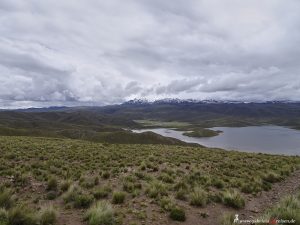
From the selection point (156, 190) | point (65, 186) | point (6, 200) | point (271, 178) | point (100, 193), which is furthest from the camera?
point (271, 178)

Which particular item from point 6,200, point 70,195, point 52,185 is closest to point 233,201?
point 70,195

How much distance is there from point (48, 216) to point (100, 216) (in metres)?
1.67

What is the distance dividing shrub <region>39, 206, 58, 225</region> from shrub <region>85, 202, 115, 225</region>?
1080mm

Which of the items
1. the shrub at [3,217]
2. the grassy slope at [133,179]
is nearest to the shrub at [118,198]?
the grassy slope at [133,179]

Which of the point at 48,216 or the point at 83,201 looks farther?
the point at 83,201

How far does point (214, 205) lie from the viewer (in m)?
11.4

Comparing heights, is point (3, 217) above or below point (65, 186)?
above

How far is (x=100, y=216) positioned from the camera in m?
8.70

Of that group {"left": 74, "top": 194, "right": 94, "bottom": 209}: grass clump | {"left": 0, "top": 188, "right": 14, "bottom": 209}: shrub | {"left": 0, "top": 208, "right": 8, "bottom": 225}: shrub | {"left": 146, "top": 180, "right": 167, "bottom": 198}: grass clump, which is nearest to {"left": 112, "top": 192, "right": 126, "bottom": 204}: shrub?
{"left": 74, "top": 194, "right": 94, "bottom": 209}: grass clump

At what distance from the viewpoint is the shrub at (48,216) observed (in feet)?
27.3

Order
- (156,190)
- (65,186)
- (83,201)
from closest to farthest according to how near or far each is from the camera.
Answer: (83,201) < (156,190) < (65,186)

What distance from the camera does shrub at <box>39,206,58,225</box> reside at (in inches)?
328

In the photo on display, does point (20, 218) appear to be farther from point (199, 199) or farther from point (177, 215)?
point (199, 199)

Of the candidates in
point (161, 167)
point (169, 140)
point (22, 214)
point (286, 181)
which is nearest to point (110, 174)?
point (161, 167)
